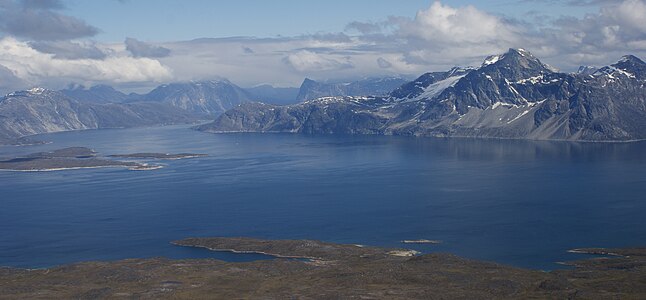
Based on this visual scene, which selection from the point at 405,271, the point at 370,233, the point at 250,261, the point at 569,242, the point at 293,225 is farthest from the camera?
the point at 293,225

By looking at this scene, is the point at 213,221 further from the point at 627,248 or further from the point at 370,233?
the point at 627,248

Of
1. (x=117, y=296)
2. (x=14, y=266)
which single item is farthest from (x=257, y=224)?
(x=117, y=296)

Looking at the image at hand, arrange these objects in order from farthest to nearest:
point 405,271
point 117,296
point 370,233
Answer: point 370,233 < point 405,271 < point 117,296

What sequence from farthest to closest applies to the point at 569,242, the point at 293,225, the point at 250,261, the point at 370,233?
the point at 293,225 < the point at 370,233 < the point at 569,242 < the point at 250,261

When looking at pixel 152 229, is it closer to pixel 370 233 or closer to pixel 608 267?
pixel 370 233

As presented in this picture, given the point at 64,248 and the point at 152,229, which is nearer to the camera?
the point at 64,248

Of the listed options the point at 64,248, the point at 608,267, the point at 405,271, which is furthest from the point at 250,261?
the point at 608,267
